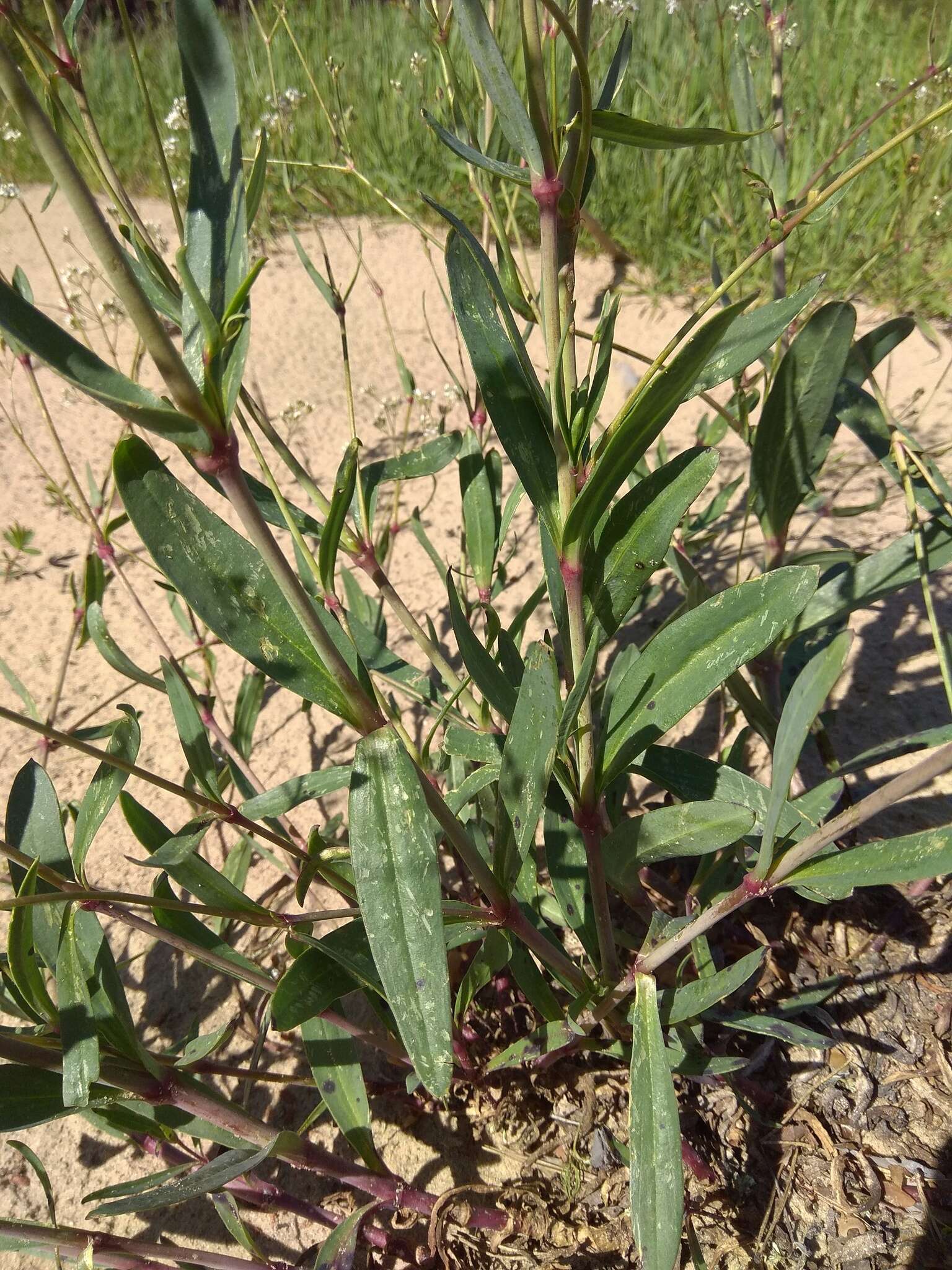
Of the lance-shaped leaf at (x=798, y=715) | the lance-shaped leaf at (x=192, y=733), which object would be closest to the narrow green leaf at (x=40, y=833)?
the lance-shaped leaf at (x=192, y=733)

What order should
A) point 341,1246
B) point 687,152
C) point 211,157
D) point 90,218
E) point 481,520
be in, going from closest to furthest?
point 90,218 → point 211,157 → point 341,1246 → point 481,520 → point 687,152

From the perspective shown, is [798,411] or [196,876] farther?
[798,411]

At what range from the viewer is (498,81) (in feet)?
2.45

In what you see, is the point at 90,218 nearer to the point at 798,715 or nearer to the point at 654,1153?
the point at 798,715

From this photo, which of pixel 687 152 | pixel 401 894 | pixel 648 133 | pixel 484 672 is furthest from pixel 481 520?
pixel 687 152

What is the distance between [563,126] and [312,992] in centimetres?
78

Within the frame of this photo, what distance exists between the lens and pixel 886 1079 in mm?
1116

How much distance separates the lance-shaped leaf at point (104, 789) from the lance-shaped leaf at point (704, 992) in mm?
590

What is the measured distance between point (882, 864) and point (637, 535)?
0.34 meters

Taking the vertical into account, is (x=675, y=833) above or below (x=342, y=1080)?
above

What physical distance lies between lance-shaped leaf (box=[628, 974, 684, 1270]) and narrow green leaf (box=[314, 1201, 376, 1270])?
35cm

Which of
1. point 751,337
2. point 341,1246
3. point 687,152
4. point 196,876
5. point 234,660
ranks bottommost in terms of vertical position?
point 341,1246

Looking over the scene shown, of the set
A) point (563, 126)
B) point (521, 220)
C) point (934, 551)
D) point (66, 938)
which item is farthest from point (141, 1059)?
point (521, 220)

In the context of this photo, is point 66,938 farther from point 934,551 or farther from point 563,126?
point 934,551
